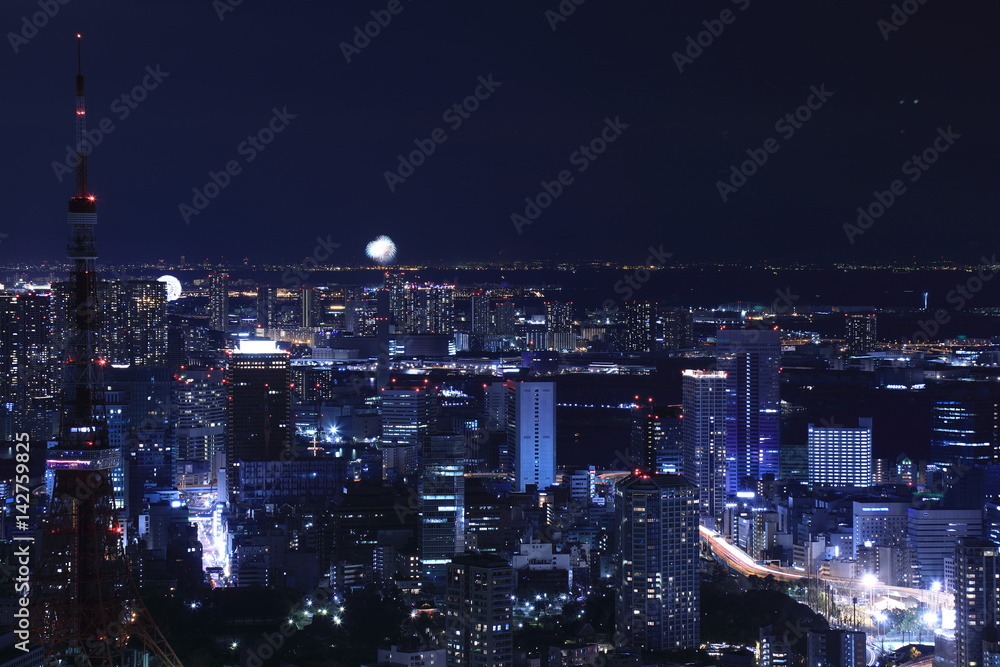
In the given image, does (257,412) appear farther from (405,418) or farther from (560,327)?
(560,327)

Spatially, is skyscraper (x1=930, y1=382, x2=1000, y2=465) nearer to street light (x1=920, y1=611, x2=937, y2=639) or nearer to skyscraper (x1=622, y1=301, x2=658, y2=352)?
street light (x1=920, y1=611, x2=937, y2=639)

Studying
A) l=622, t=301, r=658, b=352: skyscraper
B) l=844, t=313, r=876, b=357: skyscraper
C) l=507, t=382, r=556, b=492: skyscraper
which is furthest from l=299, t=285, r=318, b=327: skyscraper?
l=507, t=382, r=556, b=492: skyscraper

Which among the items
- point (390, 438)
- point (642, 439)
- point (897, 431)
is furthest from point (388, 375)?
point (642, 439)

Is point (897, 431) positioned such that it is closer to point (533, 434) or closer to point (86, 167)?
point (533, 434)

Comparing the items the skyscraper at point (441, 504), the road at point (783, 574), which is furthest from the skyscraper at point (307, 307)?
the skyscraper at point (441, 504)

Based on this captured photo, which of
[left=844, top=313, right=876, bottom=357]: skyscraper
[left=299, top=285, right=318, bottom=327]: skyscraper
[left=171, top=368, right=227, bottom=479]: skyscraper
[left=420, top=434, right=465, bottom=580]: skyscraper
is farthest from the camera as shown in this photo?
[left=299, top=285, right=318, bottom=327]: skyscraper

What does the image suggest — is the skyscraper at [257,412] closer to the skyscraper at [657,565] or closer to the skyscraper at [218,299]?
the skyscraper at [657,565]
